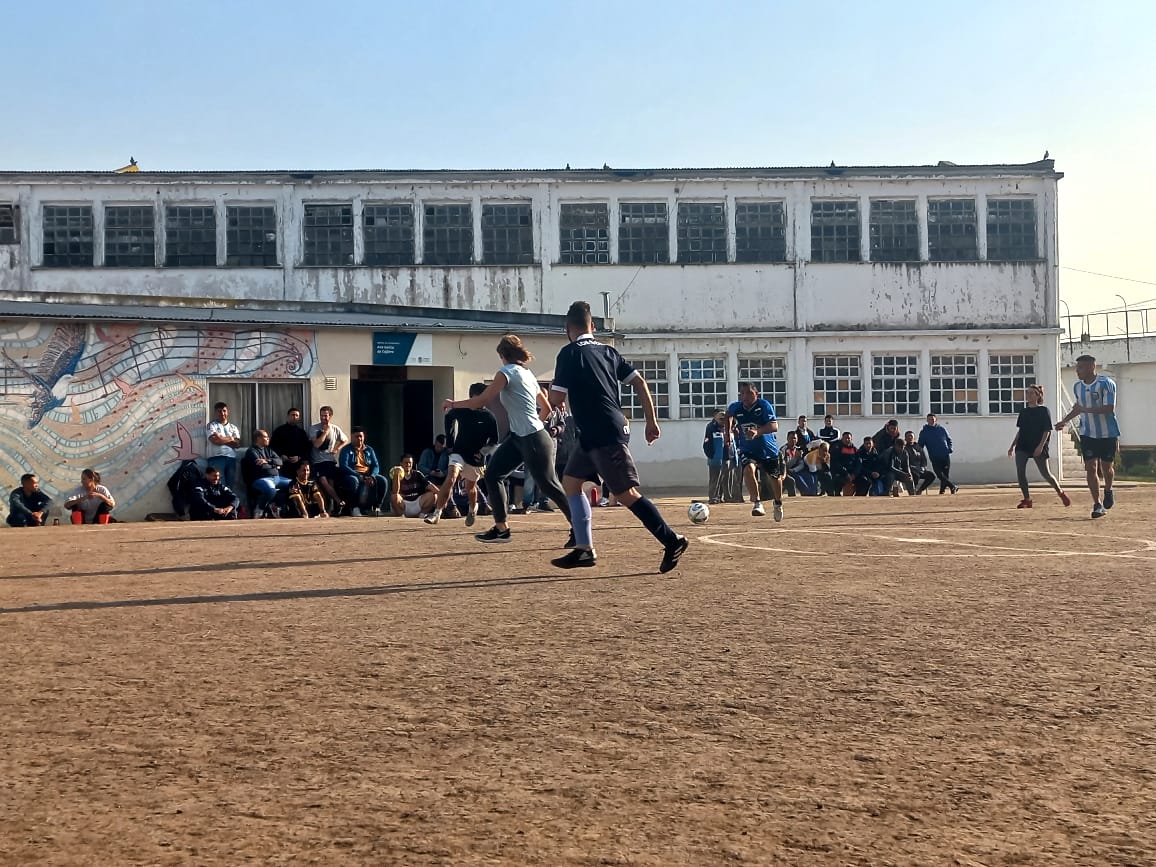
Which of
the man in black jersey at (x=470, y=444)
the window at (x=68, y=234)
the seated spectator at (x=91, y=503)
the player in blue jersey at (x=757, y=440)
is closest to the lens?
the man in black jersey at (x=470, y=444)

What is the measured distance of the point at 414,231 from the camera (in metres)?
38.3

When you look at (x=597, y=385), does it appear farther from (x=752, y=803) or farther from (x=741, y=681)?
(x=752, y=803)

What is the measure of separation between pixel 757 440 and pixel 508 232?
2229 centimetres

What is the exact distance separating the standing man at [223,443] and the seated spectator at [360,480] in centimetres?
173

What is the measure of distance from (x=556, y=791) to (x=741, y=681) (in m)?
1.89

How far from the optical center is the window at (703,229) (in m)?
39.0

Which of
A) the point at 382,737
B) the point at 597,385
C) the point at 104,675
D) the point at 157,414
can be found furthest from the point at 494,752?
the point at 157,414

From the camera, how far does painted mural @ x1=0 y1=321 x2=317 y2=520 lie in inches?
893

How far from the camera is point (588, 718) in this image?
506cm

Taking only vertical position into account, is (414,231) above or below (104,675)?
above

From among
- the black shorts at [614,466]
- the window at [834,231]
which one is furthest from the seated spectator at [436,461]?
the window at [834,231]

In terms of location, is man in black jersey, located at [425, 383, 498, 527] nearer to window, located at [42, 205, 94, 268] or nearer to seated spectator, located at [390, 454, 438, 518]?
seated spectator, located at [390, 454, 438, 518]

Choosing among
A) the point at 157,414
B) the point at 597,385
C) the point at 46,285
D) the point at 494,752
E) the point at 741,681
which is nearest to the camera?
the point at 494,752

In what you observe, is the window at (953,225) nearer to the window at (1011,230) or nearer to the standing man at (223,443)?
the window at (1011,230)
